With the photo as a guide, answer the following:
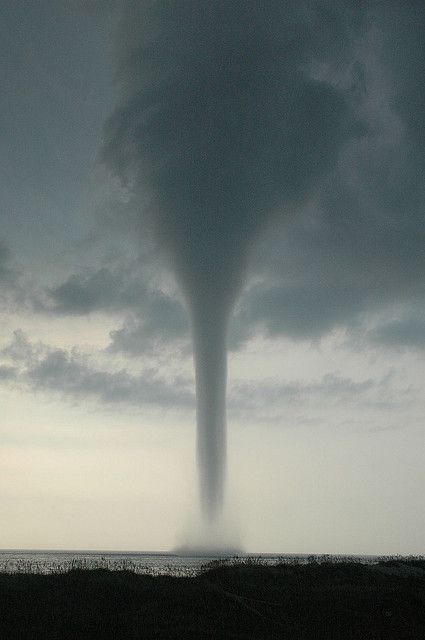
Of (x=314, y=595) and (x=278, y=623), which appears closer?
(x=278, y=623)

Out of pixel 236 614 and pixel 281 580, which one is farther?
Answer: pixel 281 580

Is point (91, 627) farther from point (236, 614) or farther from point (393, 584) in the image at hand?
point (393, 584)

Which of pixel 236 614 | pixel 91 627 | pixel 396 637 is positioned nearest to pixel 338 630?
pixel 396 637

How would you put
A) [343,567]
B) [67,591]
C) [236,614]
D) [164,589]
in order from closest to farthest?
[236,614], [67,591], [164,589], [343,567]

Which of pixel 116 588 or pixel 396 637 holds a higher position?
pixel 116 588

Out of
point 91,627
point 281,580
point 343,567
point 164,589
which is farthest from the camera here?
point 343,567

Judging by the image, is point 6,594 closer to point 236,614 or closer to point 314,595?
point 236,614

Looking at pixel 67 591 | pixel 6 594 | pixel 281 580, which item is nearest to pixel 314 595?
pixel 281 580
